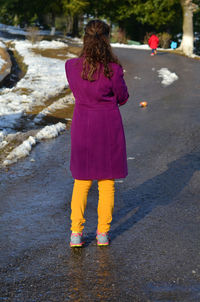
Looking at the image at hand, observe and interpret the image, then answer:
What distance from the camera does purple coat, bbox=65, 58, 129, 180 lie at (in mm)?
3932

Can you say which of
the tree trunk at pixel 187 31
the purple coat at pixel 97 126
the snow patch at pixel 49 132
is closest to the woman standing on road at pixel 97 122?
the purple coat at pixel 97 126

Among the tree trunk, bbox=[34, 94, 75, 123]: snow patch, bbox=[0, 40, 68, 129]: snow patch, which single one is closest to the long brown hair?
bbox=[0, 40, 68, 129]: snow patch

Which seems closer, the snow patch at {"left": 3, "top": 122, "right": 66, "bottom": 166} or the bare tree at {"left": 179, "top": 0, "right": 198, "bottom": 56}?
the snow patch at {"left": 3, "top": 122, "right": 66, "bottom": 166}

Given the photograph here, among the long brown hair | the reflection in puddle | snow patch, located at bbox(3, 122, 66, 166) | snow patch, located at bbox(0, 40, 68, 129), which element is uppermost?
the long brown hair

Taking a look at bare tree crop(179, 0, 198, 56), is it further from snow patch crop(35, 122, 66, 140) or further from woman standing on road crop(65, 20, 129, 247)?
woman standing on road crop(65, 20, 129, 247)

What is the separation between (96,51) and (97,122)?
59 centimetres

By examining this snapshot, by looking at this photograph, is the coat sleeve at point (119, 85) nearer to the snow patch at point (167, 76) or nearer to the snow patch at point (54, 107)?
the snow patch at point (54, 107)

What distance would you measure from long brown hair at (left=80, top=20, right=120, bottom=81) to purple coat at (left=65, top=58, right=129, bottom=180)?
57 millimetres

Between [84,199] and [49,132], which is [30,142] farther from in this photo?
[84,199]

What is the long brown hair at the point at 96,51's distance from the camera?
152 inches

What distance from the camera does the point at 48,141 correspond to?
7988 millimetres

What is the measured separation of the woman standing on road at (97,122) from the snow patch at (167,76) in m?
10.8

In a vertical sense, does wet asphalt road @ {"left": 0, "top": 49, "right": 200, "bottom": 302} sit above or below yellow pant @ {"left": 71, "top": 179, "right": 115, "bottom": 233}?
below

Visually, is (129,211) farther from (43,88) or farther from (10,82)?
(10,82)
